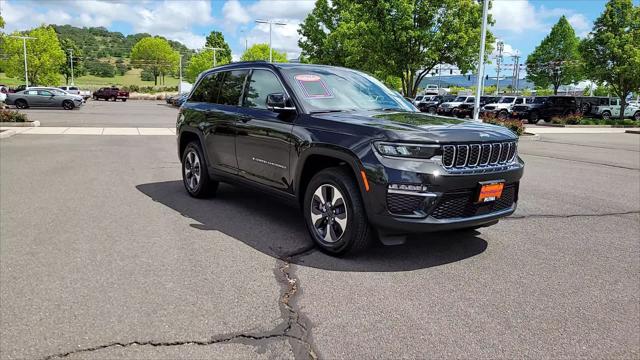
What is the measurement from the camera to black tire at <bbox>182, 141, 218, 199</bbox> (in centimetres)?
678

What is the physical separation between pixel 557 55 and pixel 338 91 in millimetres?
66230

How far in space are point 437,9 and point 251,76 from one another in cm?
2343

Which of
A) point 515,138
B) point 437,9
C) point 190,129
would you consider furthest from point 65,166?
point 437,9

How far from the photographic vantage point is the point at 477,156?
4.31 meters

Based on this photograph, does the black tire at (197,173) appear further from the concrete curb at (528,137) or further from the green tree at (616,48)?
the green tree at (616,48)

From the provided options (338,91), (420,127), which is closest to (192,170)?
(338,91)

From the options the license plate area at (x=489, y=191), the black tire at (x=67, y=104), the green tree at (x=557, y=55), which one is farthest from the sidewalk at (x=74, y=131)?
the green tree at (x=557, y=55)

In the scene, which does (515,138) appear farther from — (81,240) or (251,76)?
(81,240)

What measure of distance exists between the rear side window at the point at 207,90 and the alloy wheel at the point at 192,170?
0.76 meters

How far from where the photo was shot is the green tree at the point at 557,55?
62.2 m

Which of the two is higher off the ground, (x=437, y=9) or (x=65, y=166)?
(x=437, y=9)

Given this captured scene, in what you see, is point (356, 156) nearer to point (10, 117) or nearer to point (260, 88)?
point (260, 88)

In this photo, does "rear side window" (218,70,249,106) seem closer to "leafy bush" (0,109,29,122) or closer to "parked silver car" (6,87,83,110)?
"leafy bush" (0,109,29,122)

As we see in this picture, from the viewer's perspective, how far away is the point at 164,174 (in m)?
9.16
